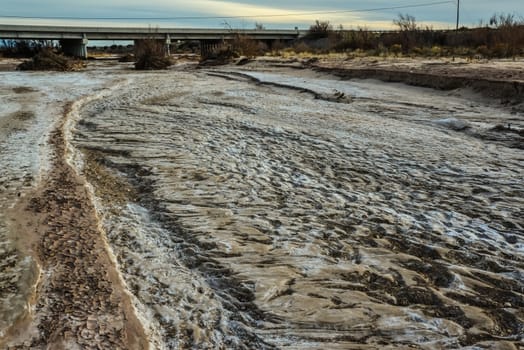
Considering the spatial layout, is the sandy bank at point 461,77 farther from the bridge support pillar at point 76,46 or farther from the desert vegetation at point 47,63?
the bridge support pillar at point 76,46

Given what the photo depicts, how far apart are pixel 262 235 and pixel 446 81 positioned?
996cm

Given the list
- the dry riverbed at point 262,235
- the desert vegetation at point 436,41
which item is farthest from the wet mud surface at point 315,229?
the desert vegetation at point 436,41

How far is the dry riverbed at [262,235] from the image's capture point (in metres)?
3.00

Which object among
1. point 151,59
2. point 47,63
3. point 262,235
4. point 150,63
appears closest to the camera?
point 262,235

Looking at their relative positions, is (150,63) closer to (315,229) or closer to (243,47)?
(243,47)

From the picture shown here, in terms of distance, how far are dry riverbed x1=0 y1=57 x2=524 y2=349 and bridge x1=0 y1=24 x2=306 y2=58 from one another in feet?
140

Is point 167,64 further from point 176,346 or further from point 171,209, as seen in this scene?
point 176,346

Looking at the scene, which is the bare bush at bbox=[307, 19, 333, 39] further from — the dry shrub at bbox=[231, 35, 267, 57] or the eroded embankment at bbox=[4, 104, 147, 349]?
the eroded embankment at bbox=[4, 104, 147, 349]

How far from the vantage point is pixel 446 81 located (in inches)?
500

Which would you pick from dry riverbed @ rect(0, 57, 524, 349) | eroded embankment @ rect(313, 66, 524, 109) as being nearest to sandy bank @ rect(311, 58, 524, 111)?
eroded embankment @ rect(313, 66, 524, 109)

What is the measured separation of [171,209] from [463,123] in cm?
561

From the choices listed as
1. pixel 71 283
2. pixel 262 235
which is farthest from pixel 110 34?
pixel 71 283

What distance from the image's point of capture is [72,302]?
3164 mm

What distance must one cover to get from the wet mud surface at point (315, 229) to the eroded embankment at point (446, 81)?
2197 mm
